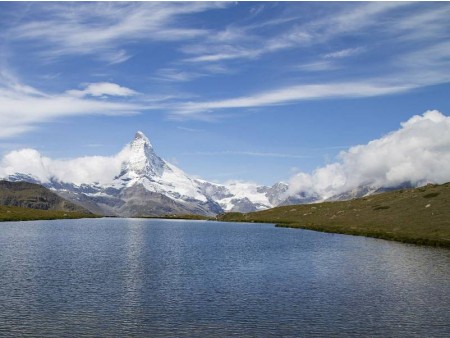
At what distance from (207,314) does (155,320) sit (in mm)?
5488

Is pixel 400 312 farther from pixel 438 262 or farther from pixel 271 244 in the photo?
pixel 271 244

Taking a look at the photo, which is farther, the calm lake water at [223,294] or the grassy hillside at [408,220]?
the grassy hillside at [408,220]

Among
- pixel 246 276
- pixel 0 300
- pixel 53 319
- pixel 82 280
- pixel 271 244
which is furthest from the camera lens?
pixel 271 244

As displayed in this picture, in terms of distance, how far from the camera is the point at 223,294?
5719 cm

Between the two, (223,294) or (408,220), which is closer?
(223,294)

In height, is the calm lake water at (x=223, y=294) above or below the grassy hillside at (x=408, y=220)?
below

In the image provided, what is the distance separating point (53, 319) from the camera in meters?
44.3

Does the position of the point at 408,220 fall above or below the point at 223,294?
above

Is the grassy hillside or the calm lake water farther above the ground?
the grassy hillside

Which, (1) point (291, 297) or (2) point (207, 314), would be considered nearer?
(2) point (207, 314)

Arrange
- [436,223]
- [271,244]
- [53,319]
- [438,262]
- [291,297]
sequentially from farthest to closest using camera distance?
[436,223]
[271,244]
[438,262]
[291,297]
[53,319]

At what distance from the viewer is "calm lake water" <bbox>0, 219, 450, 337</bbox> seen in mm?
43031

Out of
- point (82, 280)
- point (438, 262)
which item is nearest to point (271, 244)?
point (438, 262)

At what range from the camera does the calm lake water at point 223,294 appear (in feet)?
141
